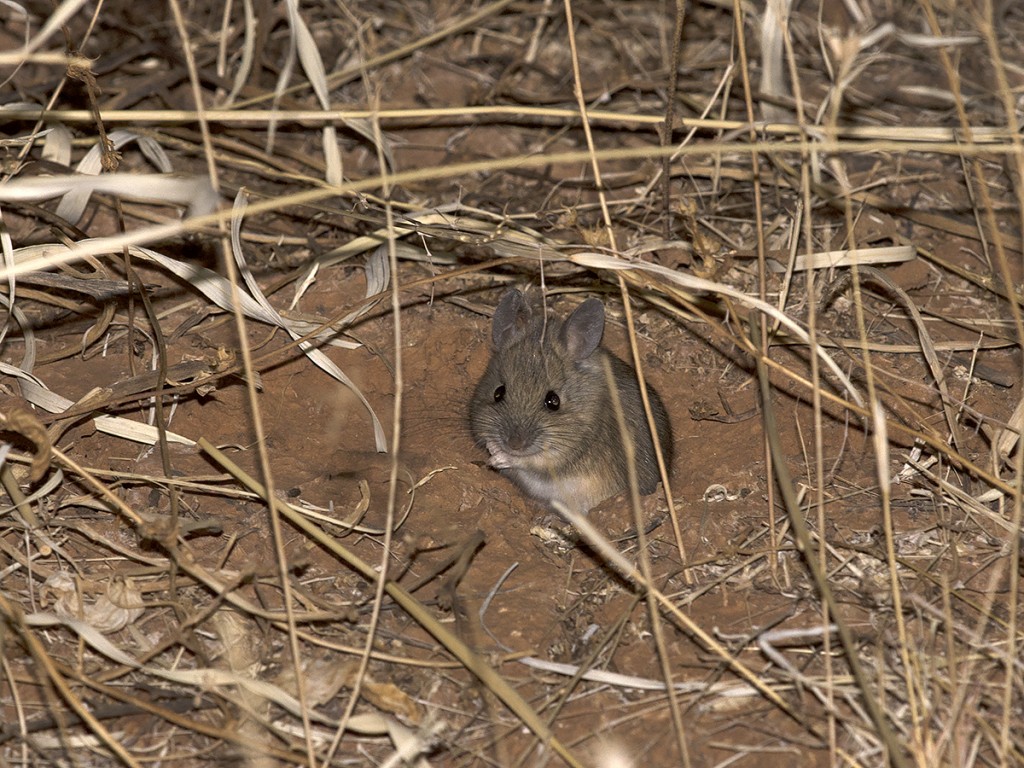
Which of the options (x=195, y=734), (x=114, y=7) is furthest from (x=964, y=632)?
(x=114, y=7)

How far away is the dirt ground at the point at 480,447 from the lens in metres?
3.22

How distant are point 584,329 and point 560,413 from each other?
41cm

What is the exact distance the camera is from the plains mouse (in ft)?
16.3

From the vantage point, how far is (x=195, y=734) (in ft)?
10.6

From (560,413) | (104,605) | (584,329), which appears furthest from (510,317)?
(104,605)

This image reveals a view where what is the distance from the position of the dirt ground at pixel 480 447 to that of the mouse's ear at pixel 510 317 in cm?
22

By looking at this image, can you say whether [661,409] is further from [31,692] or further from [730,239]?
[31,692]

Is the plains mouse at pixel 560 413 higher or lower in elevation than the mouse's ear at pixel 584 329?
lower

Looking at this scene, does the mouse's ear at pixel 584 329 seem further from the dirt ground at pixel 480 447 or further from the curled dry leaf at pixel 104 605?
the curled dry leaf at pixel 104 605

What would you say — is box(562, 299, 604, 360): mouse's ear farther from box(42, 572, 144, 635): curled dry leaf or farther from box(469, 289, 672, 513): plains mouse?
box(42, 572, 144, 635): curled dry leaf

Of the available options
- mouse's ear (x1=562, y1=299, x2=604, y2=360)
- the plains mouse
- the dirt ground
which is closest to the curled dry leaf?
the dirt ground

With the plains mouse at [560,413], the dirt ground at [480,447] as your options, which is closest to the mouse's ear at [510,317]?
the plains mouse at [560,413]

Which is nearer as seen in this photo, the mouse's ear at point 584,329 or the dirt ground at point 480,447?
the dirt ground at point 480,447

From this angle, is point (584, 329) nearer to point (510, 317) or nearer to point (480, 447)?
point (510, 317)
